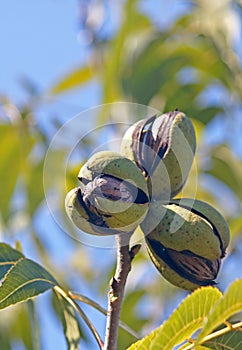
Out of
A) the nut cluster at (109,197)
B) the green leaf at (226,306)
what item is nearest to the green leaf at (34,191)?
the nut cluster at (109,197)

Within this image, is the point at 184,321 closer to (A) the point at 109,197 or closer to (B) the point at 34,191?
(A) the point at 109,197

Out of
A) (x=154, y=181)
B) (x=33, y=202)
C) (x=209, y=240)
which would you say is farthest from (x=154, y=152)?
(x=33, y=202)

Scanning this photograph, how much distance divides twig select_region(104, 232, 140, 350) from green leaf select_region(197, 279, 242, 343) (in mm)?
216

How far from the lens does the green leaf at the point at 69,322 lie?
199 cm

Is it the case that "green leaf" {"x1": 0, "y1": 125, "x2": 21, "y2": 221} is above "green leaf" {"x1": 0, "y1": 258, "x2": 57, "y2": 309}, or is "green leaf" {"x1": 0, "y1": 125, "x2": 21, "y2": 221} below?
above

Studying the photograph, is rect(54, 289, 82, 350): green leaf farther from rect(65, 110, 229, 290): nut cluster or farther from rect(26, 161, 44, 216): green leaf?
rect(26, 161, 44, 216): green leaf

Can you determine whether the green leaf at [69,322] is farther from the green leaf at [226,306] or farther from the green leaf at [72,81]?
the green leaf at [72,81]

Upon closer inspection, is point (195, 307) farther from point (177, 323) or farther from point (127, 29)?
point (127, 29)

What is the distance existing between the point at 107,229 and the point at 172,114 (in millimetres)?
354

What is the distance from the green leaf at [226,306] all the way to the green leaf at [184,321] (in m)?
0.07

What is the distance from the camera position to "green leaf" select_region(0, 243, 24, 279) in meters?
1.88

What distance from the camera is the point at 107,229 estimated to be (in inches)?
64.5

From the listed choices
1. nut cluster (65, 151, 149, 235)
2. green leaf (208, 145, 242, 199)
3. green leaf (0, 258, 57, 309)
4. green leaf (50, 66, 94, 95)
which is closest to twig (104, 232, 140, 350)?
nut cluster (65, 151, 149, 235)

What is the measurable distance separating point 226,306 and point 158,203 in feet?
1.30
